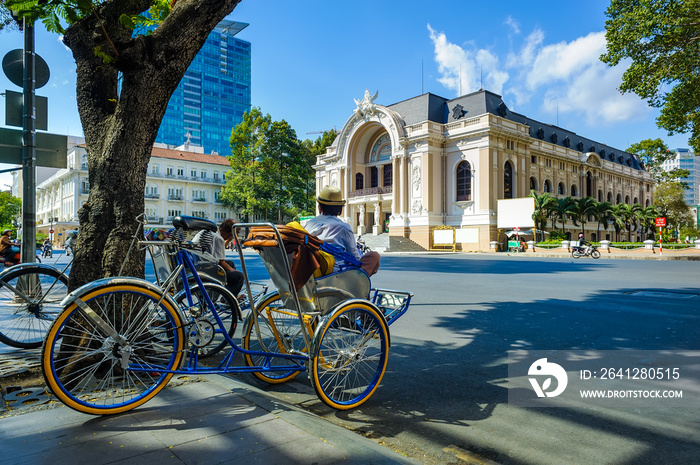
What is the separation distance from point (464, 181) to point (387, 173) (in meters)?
9.50

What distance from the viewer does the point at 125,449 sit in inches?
89.1

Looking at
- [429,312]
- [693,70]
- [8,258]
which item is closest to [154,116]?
[429,312]

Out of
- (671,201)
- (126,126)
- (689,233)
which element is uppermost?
(671,201)

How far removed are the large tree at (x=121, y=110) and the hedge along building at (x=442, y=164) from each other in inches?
1455

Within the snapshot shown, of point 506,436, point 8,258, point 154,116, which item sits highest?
point 154,116

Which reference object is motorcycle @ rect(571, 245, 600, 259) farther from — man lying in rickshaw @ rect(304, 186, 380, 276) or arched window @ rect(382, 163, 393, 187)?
man lying in rickshaw @ rect(304, 186, 380, 276)

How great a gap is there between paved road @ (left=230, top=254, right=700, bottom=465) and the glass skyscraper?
121 m

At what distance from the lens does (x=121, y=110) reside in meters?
3.51

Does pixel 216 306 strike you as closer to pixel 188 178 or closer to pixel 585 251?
pixel 585 251

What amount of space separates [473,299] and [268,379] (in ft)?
18.7

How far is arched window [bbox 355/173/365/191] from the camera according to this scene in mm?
49500

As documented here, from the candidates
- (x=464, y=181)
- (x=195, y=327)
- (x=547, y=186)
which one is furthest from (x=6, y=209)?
(x=195, y=327)

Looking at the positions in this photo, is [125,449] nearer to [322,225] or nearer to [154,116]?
[322,225]

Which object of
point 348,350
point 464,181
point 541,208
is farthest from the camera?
point 464,181
